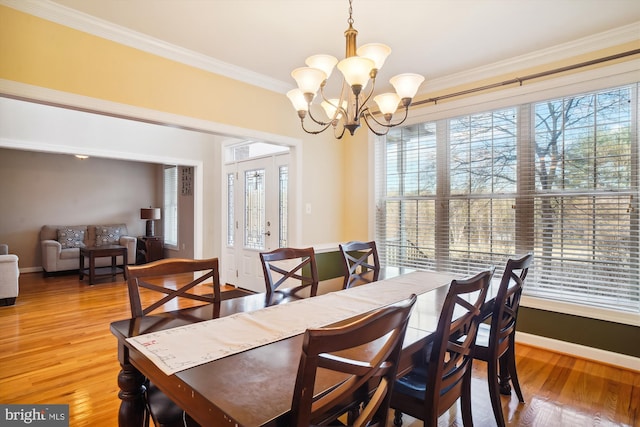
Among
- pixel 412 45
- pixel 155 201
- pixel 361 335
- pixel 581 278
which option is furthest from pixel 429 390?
pixel 155 201

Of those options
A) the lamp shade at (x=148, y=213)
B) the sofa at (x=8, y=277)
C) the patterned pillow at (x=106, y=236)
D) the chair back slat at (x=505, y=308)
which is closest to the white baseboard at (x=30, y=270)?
the patterned pillow at (x=106, y=236)

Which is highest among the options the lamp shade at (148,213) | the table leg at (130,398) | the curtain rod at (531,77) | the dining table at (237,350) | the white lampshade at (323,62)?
the curtain rod at (531,77)

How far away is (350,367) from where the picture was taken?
0.83 m

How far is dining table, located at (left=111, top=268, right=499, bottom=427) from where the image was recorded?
850 mm

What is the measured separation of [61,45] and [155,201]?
20.4 ft

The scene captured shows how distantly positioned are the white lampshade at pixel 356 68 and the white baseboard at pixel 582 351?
2.73 m

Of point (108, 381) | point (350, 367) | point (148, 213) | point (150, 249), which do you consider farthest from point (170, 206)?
point (350, 367)

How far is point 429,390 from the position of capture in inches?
51.4

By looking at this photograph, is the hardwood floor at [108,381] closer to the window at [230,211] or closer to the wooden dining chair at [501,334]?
the wooden dining chair at [501,334]

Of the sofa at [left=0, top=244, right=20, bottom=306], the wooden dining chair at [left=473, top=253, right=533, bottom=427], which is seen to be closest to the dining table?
the wooden dining chair at [left=473, top=253, right=533, bottom=427]

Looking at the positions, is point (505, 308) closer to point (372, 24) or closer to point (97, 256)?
point (372, 24)

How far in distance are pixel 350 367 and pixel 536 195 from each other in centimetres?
283

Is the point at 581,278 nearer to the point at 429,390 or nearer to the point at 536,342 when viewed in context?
the point at 536,342

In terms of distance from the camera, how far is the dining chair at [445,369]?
1.26 m
